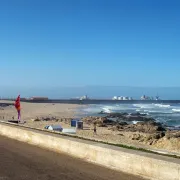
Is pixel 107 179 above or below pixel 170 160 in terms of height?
below

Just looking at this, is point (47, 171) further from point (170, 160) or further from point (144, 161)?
point (170, 160)

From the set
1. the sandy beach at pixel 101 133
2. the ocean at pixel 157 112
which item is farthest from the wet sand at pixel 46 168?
the ocean at pixel 157 112

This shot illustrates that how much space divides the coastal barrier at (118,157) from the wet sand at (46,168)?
0.68ft

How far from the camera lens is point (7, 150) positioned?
11758mm

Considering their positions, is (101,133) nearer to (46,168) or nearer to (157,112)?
(46,168)

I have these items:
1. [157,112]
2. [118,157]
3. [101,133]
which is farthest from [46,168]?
[157,112]

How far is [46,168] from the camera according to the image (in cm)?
891

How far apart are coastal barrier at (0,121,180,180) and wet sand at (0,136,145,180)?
21 cm

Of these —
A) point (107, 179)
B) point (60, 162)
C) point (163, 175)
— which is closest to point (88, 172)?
point (107, 179)

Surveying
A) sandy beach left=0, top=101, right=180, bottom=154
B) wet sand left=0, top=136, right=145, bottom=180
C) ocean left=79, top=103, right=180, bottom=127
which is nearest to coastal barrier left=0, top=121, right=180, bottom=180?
wet sand left=0, top=136, right=145, bottom=180

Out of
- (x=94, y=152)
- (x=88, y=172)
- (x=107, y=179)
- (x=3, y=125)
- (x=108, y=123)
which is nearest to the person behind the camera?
(x=107, y=179)

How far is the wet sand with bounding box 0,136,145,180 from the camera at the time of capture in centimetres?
805

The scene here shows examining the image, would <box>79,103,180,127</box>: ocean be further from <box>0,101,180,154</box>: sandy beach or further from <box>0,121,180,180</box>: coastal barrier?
<box>0,121,180,180</box>: coastal barrier

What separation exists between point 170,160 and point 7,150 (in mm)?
6239
